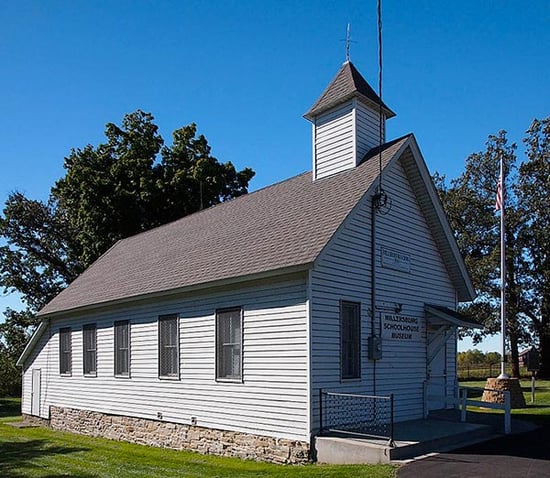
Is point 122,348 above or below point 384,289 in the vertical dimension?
below

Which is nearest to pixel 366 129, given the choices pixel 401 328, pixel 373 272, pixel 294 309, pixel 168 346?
pixel 373 272

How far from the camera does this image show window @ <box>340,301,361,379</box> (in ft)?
40.4

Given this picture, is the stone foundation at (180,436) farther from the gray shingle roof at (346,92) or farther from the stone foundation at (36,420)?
the gray shingle roof at (346,92)

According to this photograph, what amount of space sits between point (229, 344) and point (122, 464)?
324cm

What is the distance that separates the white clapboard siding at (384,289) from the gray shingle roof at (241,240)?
51cm

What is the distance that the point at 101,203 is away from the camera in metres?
33.8

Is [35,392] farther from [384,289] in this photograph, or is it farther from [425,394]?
[384,289]

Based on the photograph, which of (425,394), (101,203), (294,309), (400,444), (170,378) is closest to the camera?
(400,444)

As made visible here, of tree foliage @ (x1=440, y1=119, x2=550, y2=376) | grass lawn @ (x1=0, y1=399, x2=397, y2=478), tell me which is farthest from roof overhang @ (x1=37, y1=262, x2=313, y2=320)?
tree foliage @ (x1=440, y1=119, x2=550, y2=376)

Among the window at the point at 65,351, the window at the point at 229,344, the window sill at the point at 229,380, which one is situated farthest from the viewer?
the window at the point at 65,351

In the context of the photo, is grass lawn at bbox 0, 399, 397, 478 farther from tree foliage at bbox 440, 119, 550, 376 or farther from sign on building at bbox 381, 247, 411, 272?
tree foliage at bbox 440, 119, 550, 376

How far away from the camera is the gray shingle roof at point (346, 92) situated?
1509 centimetres

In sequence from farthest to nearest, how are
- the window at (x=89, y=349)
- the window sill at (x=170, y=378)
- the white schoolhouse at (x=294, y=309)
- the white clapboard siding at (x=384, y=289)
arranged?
1. the window at (x=89, y=349)
2. the window sill at (x=170, y=378)
3. the white schoolhouse at (x=294, y=309)
4. the white clapboard siding at (x=384, y=289)

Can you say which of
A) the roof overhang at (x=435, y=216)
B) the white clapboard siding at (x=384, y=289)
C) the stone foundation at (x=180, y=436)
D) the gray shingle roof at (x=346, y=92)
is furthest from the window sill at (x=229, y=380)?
the gray shingle roof at (x=346, y=92)
